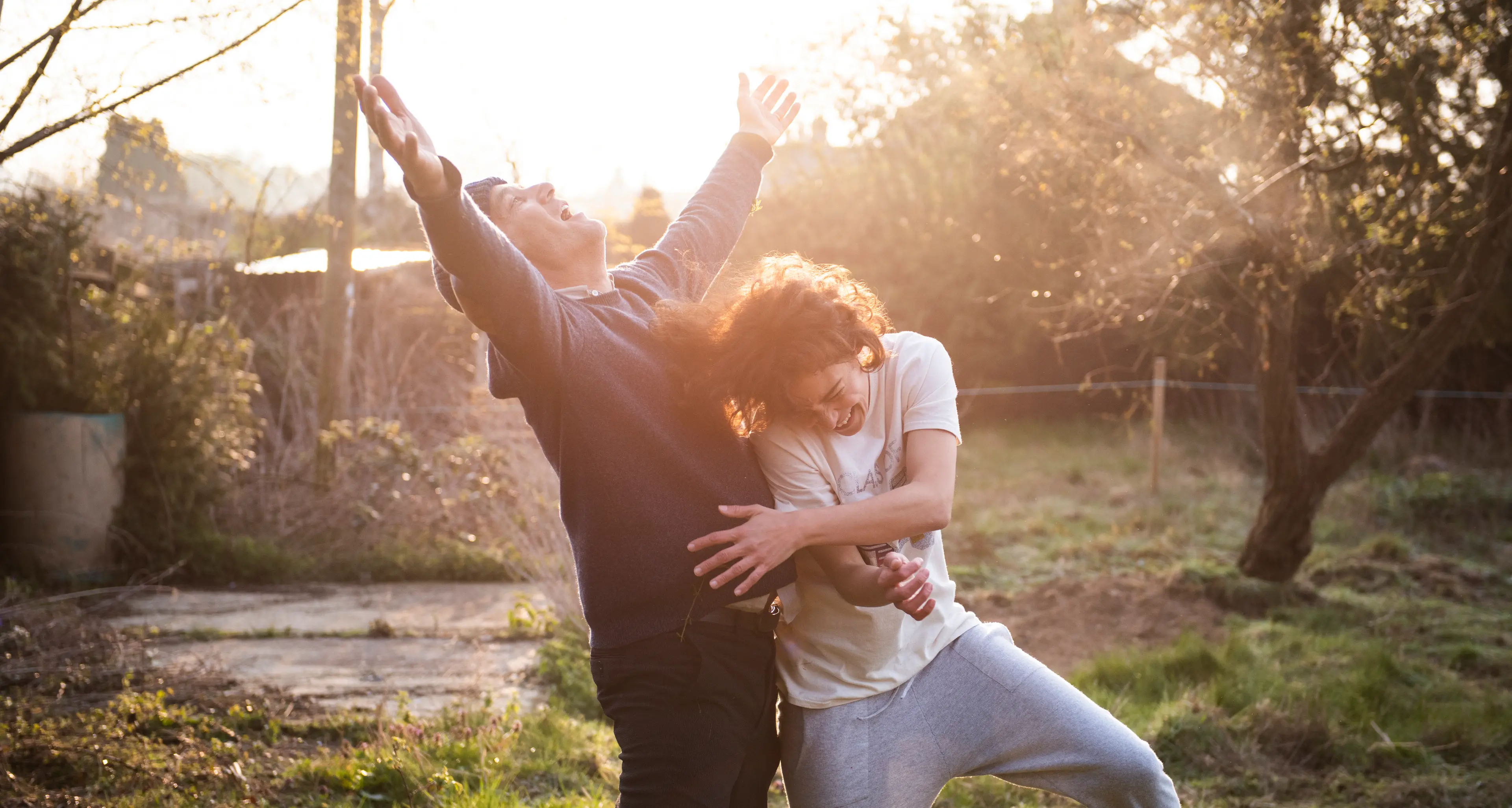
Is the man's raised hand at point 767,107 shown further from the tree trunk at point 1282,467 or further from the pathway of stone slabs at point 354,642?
the tree trunk at point 1282,467

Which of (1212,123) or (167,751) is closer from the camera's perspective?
(167,751)

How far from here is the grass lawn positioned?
348 cm

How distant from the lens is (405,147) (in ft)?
5.71

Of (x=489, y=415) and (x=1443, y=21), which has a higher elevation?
(x=1443, y=21)

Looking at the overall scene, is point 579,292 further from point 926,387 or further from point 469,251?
point 926,387

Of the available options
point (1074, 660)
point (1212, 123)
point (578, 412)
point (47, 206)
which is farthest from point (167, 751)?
point (1212, 123)

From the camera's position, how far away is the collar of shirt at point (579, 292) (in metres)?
2.20

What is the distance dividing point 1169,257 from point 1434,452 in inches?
282

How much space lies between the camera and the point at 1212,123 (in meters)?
6.38

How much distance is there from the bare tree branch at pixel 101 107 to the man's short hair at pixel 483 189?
1591 millimetres

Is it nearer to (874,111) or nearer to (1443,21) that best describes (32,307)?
(874,111)

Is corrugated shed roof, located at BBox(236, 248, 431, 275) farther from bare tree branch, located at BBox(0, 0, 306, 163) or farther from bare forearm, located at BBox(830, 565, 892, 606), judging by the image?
bare forearm, located at BBox(830, 565, 892, 606)

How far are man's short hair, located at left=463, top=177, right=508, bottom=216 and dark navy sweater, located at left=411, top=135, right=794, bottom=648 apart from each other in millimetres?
304

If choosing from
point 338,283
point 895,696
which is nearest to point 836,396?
point 895,696
